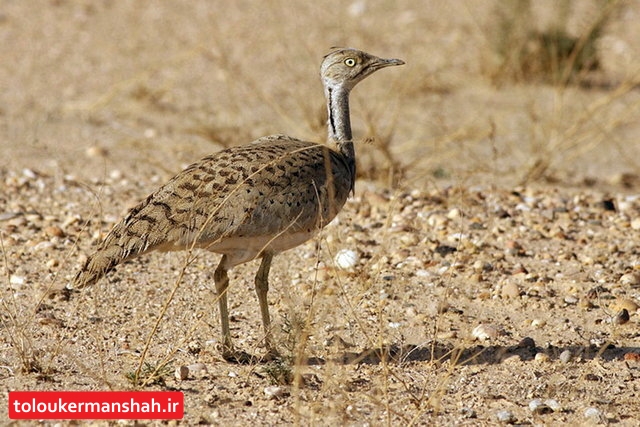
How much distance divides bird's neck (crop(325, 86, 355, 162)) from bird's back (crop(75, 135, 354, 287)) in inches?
16.4

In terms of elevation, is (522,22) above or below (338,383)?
above

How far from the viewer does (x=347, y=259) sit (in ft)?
16.9

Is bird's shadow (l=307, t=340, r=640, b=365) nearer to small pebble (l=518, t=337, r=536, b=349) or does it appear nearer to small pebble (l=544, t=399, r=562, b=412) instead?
small pebble (l=518, t=337, r=536, b=349)

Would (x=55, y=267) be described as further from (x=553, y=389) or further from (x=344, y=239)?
(x=553, y=389)

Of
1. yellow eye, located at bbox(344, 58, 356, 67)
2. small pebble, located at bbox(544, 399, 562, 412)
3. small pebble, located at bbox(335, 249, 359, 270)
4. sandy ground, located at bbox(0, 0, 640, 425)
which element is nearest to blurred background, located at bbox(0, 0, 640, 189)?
sandy ground, located at bbox(0, 0, 640, 425)

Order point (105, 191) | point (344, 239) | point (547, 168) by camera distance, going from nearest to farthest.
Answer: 1. point (344, 239)
2. point (105, 191)
3. point (547, 168)

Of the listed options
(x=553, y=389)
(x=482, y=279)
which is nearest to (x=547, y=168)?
(x=482, y=279)

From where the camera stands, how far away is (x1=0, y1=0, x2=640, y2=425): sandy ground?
3.99m

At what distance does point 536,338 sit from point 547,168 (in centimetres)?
273

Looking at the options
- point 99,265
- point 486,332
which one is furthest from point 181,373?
point 486,332

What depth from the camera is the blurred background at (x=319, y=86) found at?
23.2 ft

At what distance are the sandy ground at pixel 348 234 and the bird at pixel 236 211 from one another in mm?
184

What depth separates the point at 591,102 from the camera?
9.02m
